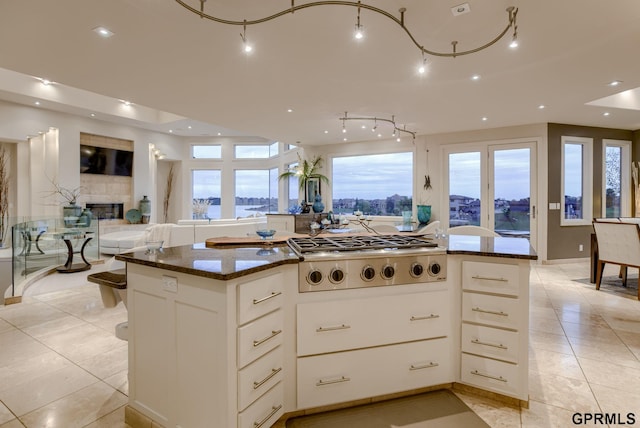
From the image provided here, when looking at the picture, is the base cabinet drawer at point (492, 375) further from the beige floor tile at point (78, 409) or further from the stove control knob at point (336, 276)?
the beige floor tile at point (78, 409)

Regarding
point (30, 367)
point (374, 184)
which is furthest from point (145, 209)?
point (30, 367)

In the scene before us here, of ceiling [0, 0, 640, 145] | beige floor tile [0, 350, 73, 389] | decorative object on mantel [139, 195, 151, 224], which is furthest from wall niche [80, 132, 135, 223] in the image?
beige floor tile [0, 350, 73, 389]

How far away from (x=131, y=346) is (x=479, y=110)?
5496 millimetres

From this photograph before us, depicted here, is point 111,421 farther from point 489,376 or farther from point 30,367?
point 489,376

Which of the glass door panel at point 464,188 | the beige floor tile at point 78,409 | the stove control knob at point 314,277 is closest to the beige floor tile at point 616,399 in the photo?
the stove control knob at point 314,277

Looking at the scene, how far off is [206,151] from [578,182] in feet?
33.7

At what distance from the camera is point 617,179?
669 cm

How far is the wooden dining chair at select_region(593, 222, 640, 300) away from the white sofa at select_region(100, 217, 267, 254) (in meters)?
5.10

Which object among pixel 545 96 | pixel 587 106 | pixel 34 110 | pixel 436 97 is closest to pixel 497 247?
pixel 436 97

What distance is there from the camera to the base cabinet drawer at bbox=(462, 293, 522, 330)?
1.87 m

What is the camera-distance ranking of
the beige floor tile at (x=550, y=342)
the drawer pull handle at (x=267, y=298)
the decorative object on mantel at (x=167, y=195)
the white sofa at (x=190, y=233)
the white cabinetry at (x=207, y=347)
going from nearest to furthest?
the white cabinetry at (x=207, y=347) → the drawer pull handle at (x=267, y=298) → the beige floor tile at (x=550, y=342) → the white sofa at (x=190, y=233) → the decorative object on mantel at (x=167, y=195)

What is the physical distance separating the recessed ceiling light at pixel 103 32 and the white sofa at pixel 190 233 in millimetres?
3218

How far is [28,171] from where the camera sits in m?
7.25

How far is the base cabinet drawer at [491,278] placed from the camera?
1.87 m
